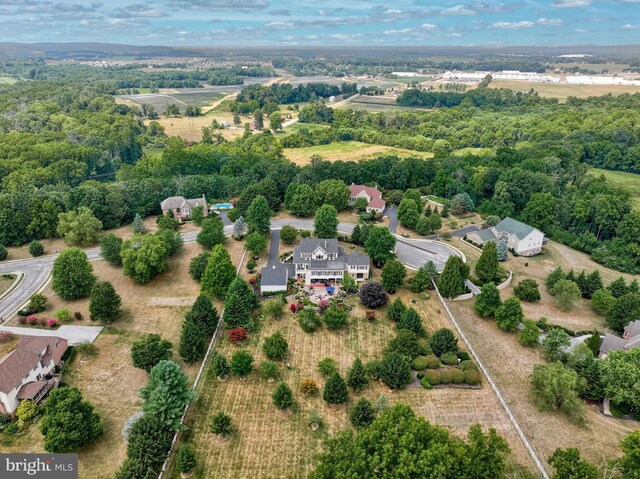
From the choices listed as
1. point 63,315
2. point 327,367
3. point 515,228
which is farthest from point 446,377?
point 63,315

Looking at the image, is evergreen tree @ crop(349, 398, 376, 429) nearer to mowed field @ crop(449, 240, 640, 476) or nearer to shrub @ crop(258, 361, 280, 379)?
shrub @ crop(258, 361, 280, 379)

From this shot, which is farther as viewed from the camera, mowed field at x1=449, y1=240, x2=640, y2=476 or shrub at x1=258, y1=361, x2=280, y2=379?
shrub at x1=258, y1=361, x2=280, y2=379

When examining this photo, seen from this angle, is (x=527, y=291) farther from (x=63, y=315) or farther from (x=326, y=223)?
(x=63, y=315)

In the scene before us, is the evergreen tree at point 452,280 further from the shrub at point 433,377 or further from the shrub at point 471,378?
the shrub at point 433,377

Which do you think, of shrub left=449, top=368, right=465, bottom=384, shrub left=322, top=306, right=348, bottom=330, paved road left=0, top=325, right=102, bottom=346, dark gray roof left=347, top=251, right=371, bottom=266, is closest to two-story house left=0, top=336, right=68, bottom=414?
paved road left=0, top=325, right=102, bottom=346

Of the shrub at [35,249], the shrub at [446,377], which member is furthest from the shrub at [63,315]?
the shrub at [446,377]

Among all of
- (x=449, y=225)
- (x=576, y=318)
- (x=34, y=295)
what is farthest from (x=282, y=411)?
(x=449, y=225)
